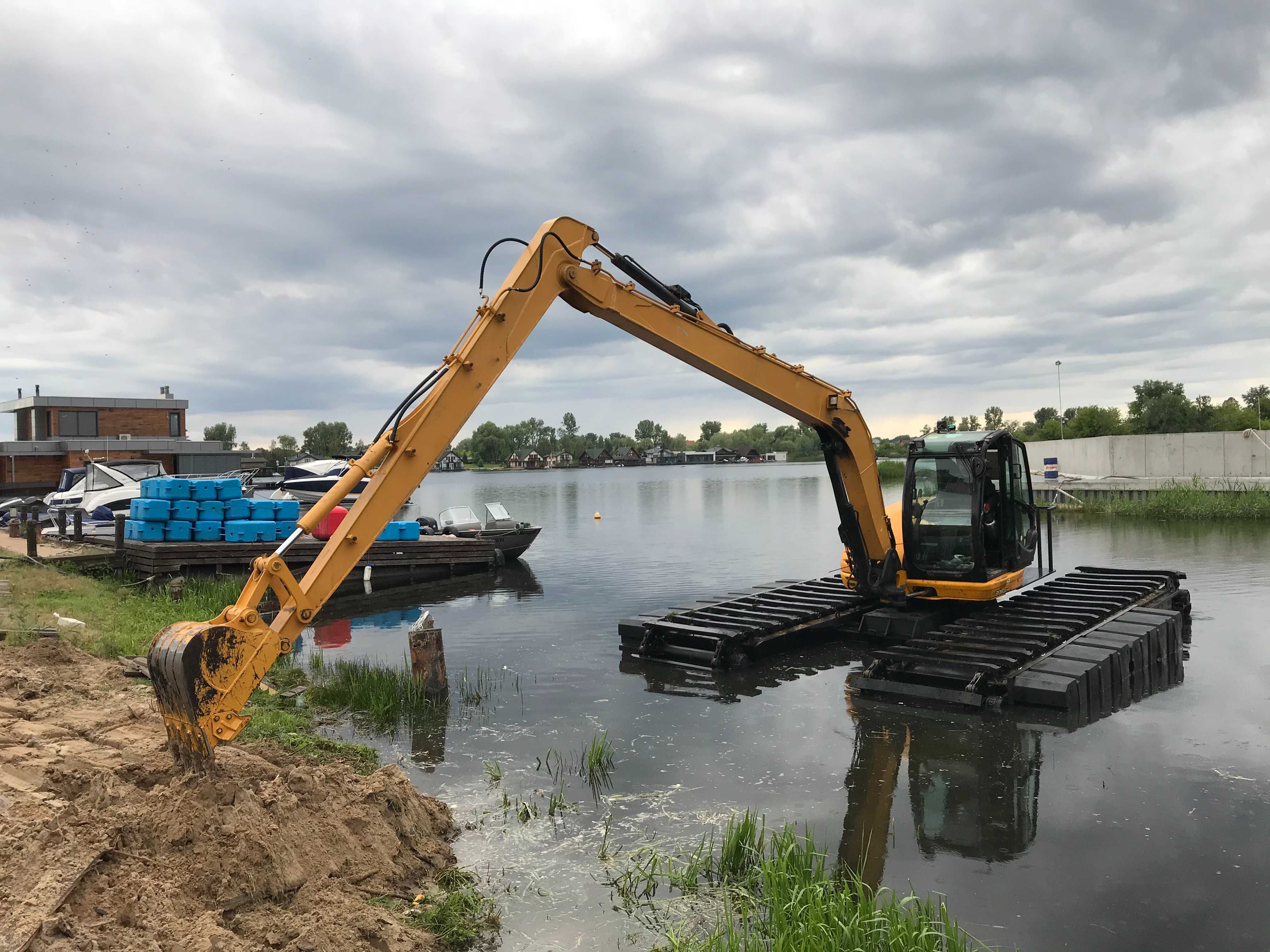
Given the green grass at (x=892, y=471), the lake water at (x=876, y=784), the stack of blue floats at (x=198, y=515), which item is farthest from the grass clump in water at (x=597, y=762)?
the green grass at (x=892, y=471)

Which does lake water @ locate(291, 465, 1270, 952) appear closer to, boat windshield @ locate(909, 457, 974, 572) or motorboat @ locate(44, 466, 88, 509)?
boat windshield @ locate(909, 457, 974, 572)

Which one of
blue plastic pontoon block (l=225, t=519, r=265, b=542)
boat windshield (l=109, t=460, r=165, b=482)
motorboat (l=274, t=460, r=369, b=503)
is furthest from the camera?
motorboat (l=274, t=460, r=369, b=503)

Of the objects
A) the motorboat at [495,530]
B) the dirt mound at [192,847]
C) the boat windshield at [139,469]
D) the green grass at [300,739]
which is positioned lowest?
the green grass at [300,739]

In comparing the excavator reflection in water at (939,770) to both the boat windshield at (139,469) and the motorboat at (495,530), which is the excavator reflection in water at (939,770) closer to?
the motorboat at (495,530)

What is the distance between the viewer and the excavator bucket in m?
5.46

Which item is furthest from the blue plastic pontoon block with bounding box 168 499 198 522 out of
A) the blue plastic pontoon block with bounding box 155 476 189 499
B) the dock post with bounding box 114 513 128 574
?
the dock post with bounding box 114 513 128 574

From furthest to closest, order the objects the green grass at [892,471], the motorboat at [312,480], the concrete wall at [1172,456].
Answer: the green grass at [892,471], the concrete wall at [1172,456], the motorboat at [312,480]

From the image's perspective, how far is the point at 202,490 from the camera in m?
19.9

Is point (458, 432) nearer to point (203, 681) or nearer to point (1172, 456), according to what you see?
point (203, 681)

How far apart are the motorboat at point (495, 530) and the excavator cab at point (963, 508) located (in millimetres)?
15748

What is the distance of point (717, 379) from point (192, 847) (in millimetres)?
7245

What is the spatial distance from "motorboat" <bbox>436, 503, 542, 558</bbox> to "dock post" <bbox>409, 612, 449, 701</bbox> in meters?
14.5

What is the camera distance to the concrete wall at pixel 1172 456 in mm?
40625

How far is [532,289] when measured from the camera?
825 centimetres
